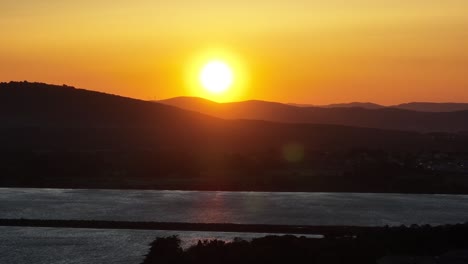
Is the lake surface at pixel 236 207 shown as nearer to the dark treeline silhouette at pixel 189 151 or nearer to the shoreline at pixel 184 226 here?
the shoreline at pixel 184 226

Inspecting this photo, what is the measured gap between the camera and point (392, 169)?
67.8 metres

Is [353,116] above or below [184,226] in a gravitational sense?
above

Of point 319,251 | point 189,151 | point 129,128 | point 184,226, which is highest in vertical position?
point 129,128

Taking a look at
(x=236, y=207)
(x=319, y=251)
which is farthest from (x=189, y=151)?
(x=319, y=251)

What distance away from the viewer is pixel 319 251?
82.8ft

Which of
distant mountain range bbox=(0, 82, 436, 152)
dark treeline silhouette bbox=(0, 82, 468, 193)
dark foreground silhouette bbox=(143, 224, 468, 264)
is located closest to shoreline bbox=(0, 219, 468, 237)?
dark foreground silhouette bbox=(143, 224, 468, 264)

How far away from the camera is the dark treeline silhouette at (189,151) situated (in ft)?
209

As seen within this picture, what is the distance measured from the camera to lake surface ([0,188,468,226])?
39.6 m

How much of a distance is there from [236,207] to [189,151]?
36.7m

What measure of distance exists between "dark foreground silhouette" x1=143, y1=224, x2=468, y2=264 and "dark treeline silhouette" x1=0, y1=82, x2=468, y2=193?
1250 inches

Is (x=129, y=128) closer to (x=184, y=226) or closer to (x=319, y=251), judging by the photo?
(x=184, y=226)

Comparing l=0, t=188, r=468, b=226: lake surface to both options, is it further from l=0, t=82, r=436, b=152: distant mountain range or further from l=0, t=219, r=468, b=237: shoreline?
l=0, t=82, r=436, b=152: distant mountain range

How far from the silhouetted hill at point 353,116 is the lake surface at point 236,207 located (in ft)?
347

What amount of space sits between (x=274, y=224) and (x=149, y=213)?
24.5 ft
